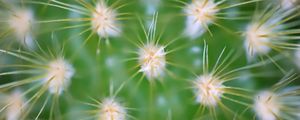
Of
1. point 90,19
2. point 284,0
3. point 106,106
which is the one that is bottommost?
point 106,106

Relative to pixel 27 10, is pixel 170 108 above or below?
below

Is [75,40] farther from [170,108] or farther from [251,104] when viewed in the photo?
[251,104]

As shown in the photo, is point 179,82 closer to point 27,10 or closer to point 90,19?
point 90,19

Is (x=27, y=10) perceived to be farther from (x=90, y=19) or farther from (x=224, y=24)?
(x=224, y=24)

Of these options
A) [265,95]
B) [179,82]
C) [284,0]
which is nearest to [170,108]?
[179,82]

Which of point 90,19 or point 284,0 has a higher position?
point 284,0

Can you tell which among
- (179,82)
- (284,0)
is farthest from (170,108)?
(284,0)
